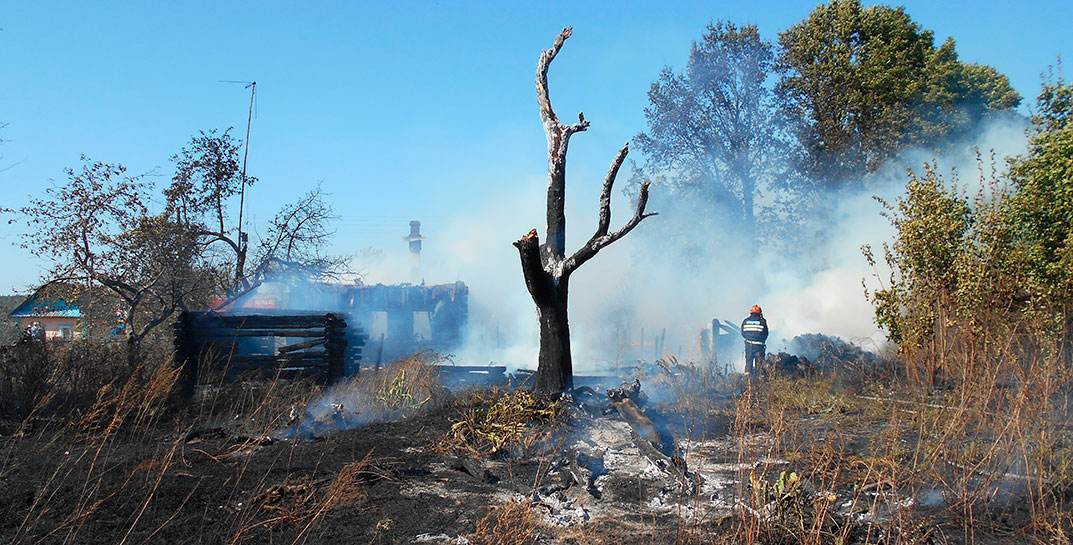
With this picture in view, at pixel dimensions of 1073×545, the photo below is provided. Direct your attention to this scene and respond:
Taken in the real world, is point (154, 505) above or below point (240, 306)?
below

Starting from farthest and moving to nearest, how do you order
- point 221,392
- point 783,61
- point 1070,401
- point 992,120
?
1. point 783,61
2. point 992,120
3. point 221,392
4. point 1070,401

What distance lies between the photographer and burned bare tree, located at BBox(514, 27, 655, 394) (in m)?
10.8

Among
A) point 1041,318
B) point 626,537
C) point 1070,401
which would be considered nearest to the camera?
point 626,537

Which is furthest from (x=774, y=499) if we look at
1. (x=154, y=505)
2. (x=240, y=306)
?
(x=240, y=306)

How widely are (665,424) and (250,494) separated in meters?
5.40

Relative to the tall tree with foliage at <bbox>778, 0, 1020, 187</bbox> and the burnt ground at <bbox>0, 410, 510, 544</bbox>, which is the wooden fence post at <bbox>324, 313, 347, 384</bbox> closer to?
the burnt ground at <bbox>0, 410, 510, 544</bbox>

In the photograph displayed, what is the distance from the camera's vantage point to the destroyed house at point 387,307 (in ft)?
67.6

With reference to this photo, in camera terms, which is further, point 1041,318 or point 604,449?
point 1041,318

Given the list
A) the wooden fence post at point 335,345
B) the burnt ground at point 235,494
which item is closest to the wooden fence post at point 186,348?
the wooden fence post at point 335,345

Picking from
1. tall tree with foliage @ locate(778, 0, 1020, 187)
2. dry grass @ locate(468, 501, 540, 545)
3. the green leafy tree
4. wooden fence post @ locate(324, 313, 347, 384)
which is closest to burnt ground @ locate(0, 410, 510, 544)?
dry grass @ locate(468, 501, 540, 545)

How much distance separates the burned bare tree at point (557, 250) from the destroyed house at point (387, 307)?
8.65 meters

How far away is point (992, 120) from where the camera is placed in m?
24.9

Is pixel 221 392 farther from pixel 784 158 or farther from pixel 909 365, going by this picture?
pixel 784 158

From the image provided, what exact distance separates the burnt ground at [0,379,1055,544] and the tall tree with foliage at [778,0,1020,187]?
60.9 feet
